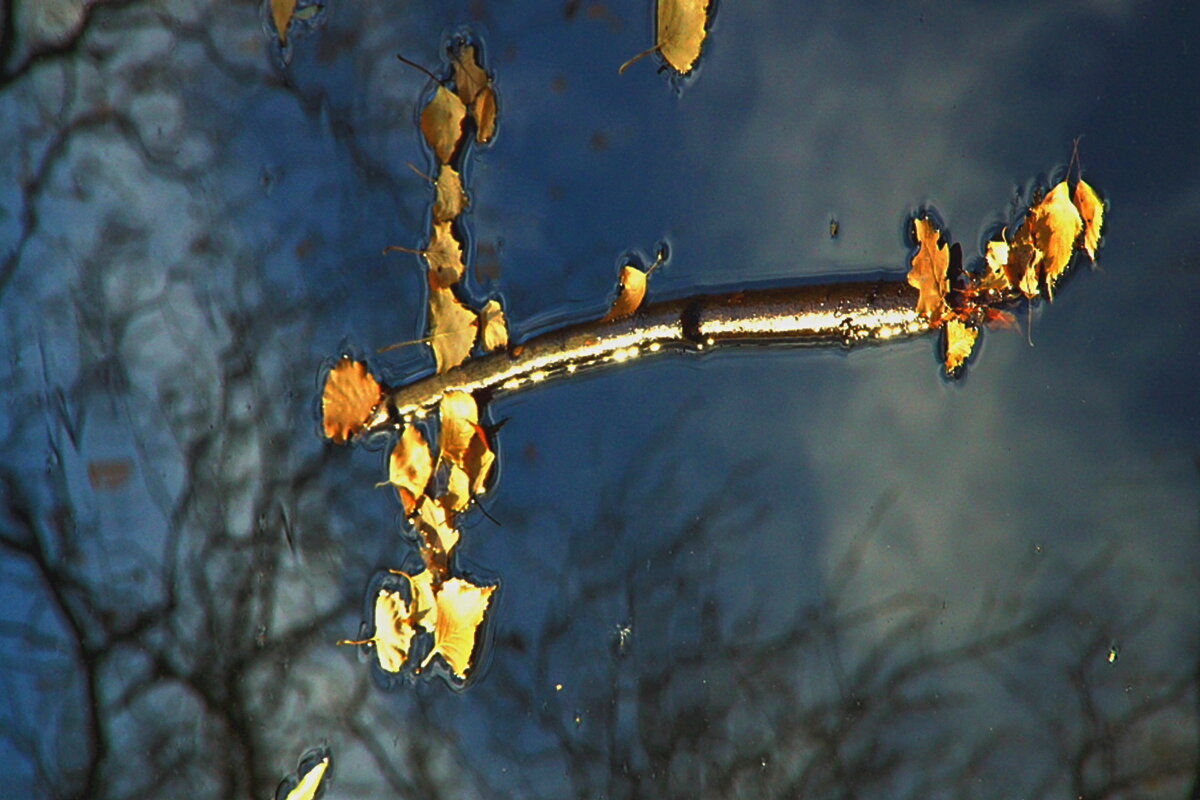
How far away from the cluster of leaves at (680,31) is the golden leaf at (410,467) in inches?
21.4

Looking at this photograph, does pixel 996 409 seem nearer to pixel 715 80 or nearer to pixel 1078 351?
pixel 1078 351

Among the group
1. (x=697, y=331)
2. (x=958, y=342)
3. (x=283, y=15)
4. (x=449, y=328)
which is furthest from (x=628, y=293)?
(x=283, y=15)

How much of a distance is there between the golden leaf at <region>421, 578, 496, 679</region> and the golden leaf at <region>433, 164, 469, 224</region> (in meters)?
0.41

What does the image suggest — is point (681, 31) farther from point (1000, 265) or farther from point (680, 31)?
point (1000, 265)

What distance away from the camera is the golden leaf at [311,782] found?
48.7 inches

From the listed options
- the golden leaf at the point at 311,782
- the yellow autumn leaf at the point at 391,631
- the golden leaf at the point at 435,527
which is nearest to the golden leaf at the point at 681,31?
the golden leaf at the point at 435,527

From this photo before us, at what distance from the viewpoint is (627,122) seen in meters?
1.09

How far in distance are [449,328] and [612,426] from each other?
0.88ft

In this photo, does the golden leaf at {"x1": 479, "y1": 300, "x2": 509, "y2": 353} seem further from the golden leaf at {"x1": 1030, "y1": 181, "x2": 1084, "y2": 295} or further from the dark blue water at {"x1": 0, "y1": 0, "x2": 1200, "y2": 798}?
the golden leaf at {"x1": 1030, "y1": 181, "x2": 1084, "y2": 295}

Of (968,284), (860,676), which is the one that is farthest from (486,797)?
(968,284)

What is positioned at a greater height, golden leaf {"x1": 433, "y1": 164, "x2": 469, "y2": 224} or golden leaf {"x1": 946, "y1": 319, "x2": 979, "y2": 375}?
golden leaf {"x1": 433, "y1": 164, "x2": 469, "y2": 224}

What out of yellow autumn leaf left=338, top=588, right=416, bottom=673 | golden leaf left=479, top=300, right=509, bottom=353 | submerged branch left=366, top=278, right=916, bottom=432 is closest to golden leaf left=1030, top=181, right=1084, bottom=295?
submerged branch left=366, top=278, right=916, bottom=432

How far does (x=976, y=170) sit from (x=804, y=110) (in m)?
0.19

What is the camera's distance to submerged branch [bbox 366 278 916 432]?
37.7 inches
